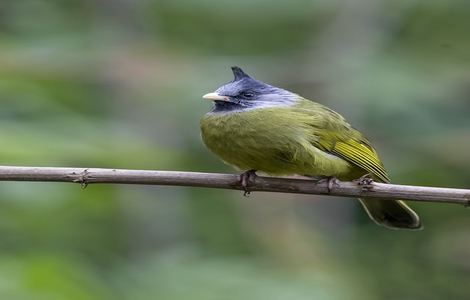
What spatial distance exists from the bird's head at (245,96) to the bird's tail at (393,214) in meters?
0.63

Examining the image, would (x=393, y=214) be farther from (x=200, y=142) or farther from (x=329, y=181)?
(x=200, y=142)

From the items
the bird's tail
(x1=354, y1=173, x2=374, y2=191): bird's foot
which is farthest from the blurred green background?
(x1=354, y1=173, x2=374, y2=191): bird's foot

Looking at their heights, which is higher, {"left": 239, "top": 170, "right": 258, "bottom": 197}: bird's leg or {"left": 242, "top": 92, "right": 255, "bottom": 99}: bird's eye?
{"left": 242, "top": 92, "right": 255, "bottom": 99}: bird's eye

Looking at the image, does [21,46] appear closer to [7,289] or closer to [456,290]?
[7,289]

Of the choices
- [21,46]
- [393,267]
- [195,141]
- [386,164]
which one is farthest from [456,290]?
[21,46]

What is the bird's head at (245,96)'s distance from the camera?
14.5 ft

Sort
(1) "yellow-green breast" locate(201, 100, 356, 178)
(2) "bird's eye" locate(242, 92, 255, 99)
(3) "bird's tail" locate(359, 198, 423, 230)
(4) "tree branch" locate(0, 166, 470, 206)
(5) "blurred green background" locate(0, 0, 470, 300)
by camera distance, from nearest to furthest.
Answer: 1. (4) "tree branch" locate(0, 166, 470, 206)
2. (1) "yellow-green breast" locate(201, 100, 356, 178)
3. (5) "blurred green background" locate(0, 0, 470, 300)
4. (2) "bird's eye" locate(242, 92, 255, 99)
5. (3) "bird's tail" locate(359, 198, 423, 230)

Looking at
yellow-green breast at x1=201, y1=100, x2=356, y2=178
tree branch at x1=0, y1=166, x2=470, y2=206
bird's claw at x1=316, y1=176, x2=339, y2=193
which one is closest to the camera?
tree branch at x1=0, y1=166, x2=470, y2=206

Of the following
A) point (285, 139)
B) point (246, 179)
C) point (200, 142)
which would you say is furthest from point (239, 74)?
point (200, 142)

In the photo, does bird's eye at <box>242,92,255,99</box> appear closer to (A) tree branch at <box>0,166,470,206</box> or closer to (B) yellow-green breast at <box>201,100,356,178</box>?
(B) yellow-green breast at <box>201,100,356,178</box>

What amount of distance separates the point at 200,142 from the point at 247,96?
2223 millimetres

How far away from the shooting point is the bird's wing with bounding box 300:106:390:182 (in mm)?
4430

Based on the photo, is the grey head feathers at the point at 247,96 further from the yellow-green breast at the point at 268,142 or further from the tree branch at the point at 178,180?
the tree branch at the point at 178,180

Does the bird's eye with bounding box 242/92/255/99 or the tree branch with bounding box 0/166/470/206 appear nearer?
the tree branch with bounding box 0/166/470/206
